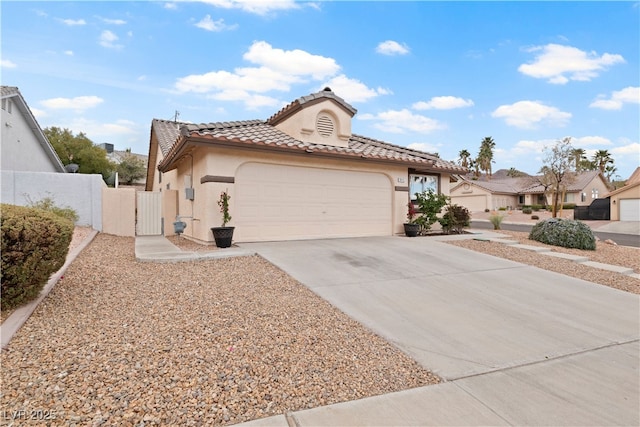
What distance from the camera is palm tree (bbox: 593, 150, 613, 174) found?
54344 mm

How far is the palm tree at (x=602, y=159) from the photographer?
54.3 m

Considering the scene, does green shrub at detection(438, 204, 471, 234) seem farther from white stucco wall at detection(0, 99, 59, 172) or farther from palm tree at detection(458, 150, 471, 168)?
palm tree at detection(458, 150, 471, 168)

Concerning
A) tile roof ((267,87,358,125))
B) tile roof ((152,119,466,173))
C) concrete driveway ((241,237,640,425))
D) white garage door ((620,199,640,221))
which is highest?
tile roof ((267,87,358,125))

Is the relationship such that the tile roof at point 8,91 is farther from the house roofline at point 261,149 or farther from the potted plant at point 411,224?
the potted plant at point 411,224

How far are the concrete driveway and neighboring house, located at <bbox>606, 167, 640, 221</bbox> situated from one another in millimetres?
30655

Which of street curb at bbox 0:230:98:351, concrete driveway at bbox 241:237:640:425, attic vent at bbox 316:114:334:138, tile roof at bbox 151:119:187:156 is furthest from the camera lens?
tile roof at bbox 151:119:187:156

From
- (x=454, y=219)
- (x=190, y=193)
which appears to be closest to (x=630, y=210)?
(x=454, y=219)

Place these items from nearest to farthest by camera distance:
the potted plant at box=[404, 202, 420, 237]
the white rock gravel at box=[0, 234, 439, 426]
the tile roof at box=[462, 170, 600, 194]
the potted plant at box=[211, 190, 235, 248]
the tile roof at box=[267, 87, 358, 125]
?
the white rock gravel at box=[0, 234, 439, 426] → the potted plant at box=[211, 190, 235, 248] → the tile roof at box=[267, 87, 358, 125] → the potted plant at box=[404, 202, 420, 237] → the tile roof at box=[462, 170, 600, 194]

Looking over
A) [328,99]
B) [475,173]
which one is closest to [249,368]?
[328,99]

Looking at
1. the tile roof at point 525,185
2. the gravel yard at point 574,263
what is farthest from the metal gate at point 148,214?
the tile roof at point 525,185

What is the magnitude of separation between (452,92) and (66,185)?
17197mm

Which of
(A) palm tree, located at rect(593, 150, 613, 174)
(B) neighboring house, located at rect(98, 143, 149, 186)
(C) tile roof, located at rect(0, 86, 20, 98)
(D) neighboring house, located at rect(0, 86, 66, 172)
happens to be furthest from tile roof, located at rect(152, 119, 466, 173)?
(A) palm tree, located at rect(593, 150, 613, 174)

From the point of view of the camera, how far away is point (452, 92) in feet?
54.8

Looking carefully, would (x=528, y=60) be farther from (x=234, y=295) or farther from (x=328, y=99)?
(x=234, y=295)
